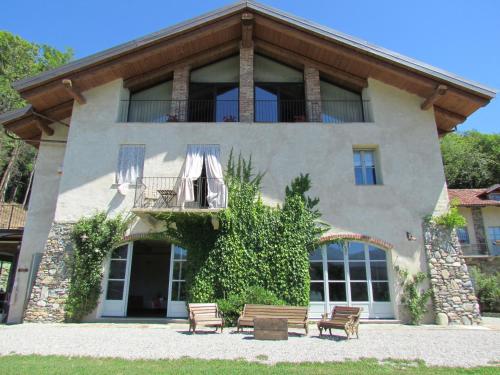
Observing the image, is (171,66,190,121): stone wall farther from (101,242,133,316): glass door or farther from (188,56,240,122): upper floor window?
(101,242,133,316): glass door

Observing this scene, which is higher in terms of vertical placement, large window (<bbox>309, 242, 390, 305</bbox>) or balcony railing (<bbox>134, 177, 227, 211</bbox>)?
balcony railing (<bbox>134, 177, 227, 211</bbox>)

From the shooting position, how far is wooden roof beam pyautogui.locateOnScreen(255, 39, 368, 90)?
567 inches

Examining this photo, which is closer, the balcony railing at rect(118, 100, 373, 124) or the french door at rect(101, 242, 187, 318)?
the french door at rect(101, 242, 187, 318)

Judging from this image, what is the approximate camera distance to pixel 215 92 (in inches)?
597

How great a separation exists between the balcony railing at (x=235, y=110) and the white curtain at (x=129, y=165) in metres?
1.74

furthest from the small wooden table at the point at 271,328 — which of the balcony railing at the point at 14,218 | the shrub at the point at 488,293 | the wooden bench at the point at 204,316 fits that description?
the balcony railing at the point at 14,218

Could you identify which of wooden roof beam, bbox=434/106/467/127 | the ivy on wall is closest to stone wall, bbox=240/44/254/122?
the ivy on wall

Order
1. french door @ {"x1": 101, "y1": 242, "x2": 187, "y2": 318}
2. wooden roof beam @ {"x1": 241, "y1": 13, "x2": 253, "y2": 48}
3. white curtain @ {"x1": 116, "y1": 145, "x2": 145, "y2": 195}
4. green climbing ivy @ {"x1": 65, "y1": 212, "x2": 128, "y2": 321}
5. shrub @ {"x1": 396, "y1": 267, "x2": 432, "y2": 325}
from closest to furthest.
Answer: shrub @ {"x1": 396, "y1": 267, "x2": 432, "y2": 325}
green climbing ivy @ {"x1": 65, "y1": 212, "x2": 128, "y2": 321}
french door @ {"x1": 101, "y1": 242, "x2": 187, "y2": 318}
white curtain @ {"x1": 116, "y1": 145, "x2": 145, "y2": 195}
wooden roof beam @ {"x1": 241, "y1": 13, "x2": 253, "y2": 48}

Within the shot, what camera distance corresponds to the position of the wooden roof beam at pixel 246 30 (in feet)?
44.6

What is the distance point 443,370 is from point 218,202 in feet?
25.6

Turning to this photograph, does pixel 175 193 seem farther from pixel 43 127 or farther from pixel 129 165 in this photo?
pixel 43 127

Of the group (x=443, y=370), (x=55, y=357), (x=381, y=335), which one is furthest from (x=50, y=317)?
(x=443, y=370)

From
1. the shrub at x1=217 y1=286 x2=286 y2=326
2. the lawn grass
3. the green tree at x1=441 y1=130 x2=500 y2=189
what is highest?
the green tree at x1=441 y1=130 x2=500 y2=189

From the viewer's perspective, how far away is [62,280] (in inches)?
465
